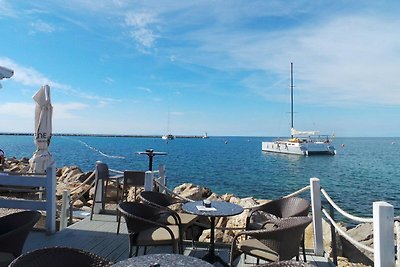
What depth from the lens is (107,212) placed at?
6574mm

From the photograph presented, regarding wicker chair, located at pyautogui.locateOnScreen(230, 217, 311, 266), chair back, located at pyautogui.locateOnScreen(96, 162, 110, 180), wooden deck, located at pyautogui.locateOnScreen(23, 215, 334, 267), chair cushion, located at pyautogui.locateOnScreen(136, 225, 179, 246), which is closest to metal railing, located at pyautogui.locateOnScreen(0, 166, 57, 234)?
wooden deck, located at pyautogui.locateOnScreen(23, 215, 334, 267)

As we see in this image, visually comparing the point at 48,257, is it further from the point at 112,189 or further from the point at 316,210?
the point at 112,189

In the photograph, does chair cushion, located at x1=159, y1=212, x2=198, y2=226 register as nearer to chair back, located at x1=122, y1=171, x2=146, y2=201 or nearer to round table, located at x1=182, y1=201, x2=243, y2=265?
round table, located at x1=182, y1=201, x2=243, y2=265

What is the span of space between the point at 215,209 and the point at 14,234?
221cm

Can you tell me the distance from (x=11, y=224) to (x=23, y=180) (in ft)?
6.55

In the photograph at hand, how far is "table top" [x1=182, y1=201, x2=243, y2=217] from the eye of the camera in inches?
149

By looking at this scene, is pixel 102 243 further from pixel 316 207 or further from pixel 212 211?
pixel 316 207

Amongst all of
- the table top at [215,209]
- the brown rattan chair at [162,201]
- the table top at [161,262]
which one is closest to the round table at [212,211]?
the table top at [215,209]

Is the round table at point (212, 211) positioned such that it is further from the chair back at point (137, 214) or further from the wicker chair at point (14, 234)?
the wicker chair at point (14, 234)

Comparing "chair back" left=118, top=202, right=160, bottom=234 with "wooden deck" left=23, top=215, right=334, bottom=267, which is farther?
"wooden deck" left=23, top=215, right=334, bottom=267

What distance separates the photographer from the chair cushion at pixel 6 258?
2796mm

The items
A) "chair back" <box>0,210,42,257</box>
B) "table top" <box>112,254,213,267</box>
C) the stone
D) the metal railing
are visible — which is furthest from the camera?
the stone

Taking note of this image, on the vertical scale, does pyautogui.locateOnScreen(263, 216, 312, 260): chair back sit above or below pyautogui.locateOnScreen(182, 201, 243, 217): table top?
below

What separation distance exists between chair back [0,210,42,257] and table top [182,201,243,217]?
1.73 m
